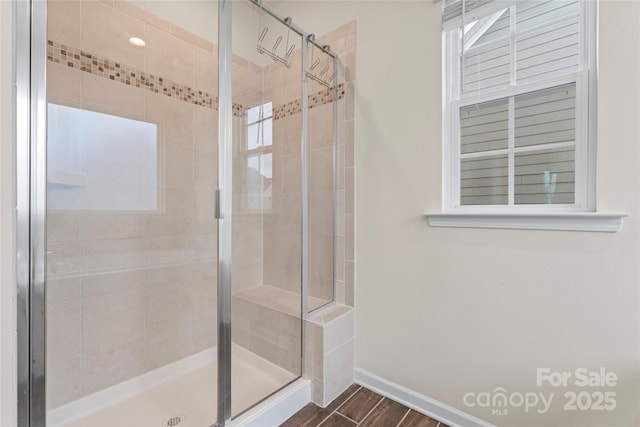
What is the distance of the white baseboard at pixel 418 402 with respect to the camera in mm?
1486

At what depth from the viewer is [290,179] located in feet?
6.60

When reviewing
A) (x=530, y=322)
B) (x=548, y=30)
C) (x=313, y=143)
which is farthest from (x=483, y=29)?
(x=530, y=322)

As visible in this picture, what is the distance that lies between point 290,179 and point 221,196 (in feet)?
2.07

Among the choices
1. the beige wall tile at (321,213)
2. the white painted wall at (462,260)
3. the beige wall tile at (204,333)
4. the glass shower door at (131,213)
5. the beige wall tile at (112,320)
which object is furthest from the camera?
the beige wall tile at (204,333)

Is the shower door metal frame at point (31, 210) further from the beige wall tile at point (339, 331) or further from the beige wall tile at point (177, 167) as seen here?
the beige wall tile at point (339, 331)

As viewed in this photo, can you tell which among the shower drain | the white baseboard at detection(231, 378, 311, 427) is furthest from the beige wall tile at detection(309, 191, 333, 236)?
→ the shower drain

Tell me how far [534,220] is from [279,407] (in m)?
1.56

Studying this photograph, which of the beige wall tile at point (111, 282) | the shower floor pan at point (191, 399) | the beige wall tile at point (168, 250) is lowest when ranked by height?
the shower floor pan at point (191, 399)

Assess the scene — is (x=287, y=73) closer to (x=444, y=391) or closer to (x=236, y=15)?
(x=236, y=15)

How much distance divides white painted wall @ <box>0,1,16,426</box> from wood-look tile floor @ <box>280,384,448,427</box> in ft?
4.78

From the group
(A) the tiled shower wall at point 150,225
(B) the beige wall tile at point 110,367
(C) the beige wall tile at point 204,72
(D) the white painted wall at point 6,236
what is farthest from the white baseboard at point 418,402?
(C) the beige wall tile at point 204,72

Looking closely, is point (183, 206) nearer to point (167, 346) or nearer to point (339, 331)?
point (167, 346)

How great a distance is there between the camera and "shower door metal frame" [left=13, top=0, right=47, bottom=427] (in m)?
0.79

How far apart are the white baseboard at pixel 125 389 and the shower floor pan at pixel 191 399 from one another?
0.06ft
